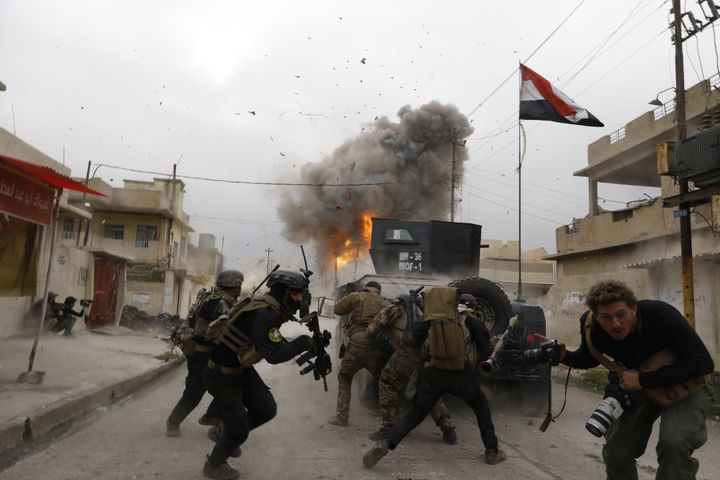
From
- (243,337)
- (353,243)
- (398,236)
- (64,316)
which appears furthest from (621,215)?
(243,337)

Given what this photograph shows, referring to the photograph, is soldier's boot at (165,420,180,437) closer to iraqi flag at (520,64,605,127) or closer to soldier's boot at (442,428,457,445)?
soldier's boot at (442,428,457,445)

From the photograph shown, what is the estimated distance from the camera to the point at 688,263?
29.6ft

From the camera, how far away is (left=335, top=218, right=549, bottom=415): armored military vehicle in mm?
6215

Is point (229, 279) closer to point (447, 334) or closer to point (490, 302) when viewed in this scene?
point (447, 334)

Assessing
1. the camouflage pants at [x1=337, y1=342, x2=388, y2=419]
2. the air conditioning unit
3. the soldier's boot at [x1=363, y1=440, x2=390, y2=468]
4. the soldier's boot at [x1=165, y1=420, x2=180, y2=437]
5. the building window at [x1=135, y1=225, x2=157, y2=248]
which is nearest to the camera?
the soldier's boot at [x1=363, y1=440, x2=390, y2=468]

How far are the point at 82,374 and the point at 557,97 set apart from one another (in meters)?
9.96

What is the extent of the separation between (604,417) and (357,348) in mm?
3308

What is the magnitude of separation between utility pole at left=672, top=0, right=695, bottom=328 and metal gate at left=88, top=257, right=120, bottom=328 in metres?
14.4

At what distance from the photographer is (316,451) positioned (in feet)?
14.9

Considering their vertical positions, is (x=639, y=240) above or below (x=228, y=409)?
above

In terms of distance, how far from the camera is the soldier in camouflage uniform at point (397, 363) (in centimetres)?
506

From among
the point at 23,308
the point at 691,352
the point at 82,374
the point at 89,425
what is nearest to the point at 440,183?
the point at 23,308

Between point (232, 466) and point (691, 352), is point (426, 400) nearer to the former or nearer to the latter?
point (232, 466)

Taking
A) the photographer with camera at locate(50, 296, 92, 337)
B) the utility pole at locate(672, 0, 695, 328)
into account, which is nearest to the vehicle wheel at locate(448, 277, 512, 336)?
the utility pole at locate(672, 0, 695, 328)
